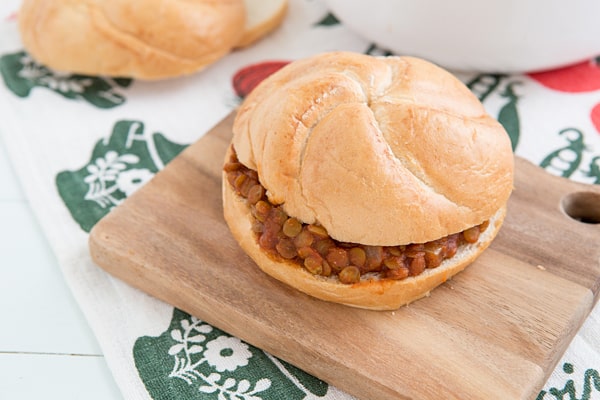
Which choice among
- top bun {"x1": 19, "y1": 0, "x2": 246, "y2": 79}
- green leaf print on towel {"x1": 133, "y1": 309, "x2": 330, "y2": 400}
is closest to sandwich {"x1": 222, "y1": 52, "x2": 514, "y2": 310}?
green leaf print on towel {"x1": 133, "y1": 309, "x2": 330, "y2": 400}

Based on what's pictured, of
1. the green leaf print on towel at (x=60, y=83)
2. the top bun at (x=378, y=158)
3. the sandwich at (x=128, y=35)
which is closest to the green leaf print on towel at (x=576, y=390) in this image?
the top bun at (x=378, y=158)

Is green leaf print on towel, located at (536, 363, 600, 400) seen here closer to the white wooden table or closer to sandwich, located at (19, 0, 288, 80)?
the white wooden table

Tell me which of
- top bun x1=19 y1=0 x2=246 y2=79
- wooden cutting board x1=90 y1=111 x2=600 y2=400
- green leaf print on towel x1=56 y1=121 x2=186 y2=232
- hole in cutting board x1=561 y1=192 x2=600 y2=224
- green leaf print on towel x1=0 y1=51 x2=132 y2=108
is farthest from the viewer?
green leaf print on towel x1=0 y1=51 x2=132 y2=108

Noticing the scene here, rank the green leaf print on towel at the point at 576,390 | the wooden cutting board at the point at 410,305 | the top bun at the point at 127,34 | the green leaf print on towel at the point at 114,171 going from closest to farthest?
the wooden cutting board at the point at 410,305
the green leaf print on towel at the point at 576,390
the green leaf print on towel at the point at 114,171
the top bun at the point at 127,34

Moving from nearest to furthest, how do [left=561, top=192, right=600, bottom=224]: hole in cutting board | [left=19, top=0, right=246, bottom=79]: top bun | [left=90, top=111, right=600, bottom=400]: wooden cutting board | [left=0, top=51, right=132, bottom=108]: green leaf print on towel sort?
[left=90, top=111, right=600, bottom=400]: wooden cutting board → [left=561, top=192, right=600, bottom=224]: hole in cutting board → [left=19, top=0, right=246, bottom=79]: top bun → [left=0, top=51, right=132, bottom=108]: green leaf print on towel

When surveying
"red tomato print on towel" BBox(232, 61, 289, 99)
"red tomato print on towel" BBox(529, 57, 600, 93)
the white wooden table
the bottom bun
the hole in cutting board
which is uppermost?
"red tomato print on towel" BBox(529, 57, 600, 93)

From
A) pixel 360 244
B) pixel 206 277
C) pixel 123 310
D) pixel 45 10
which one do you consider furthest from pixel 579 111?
pixel 45 10

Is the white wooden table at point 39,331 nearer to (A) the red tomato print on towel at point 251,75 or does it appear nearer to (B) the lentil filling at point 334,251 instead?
(B) the lentil filling at point 334,251
